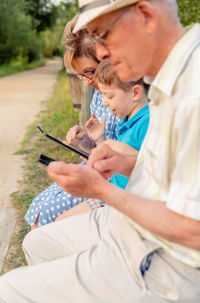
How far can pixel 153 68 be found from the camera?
4.72 ft

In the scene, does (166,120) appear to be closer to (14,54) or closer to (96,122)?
(96,122)

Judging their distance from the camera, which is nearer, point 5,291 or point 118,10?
point 118,10

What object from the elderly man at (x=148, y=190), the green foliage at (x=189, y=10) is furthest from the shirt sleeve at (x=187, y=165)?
the green foliage at (x=189, y=10)

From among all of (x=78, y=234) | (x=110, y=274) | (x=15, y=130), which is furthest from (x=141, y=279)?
(x=15, y=130)

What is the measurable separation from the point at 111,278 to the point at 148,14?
94 centimetres

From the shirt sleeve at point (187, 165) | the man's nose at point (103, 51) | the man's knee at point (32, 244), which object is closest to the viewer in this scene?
the shirt sleeve at point (187, 165)

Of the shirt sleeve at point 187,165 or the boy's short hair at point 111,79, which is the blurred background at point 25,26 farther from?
the shirt sleeve at point 187,165

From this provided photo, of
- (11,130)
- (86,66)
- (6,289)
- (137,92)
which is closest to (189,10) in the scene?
(86,66)

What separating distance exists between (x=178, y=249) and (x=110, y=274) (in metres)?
0.28

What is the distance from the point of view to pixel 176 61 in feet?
4.38

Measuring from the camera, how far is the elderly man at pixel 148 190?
126 cm

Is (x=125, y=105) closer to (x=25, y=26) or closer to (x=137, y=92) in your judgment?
(x=137, y=92)

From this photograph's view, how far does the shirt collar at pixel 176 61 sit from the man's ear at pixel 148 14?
11cm

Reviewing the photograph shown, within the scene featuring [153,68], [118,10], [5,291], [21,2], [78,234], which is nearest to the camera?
[118,10]
